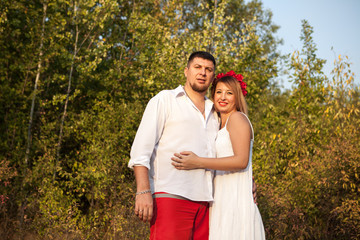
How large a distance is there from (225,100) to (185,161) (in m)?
0.77

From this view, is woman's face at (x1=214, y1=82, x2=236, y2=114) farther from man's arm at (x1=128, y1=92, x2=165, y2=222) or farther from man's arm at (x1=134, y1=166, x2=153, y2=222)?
man's arm at (x1=134, y1=166, x2=153, y2=222)

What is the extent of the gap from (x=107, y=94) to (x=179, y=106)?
4928 mm

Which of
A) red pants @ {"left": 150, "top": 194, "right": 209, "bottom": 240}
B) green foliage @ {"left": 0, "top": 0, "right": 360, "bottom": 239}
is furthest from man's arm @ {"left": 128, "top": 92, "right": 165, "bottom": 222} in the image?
green foliage @ {"left": 0, "top": 0, "right": 360, "bottom": 239}

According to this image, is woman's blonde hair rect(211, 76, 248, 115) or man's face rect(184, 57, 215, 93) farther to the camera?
woman's blonde hair rect(211, 76, 248, 115)

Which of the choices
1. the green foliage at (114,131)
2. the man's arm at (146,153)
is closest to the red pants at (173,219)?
the man's arm at (146,153)

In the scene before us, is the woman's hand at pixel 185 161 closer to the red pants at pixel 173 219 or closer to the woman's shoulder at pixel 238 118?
the red pants at pixel 173 219

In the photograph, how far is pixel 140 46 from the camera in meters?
8.37

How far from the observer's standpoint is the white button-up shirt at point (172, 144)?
2740mm

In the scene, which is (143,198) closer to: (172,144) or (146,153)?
(146,153)

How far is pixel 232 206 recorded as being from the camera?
2963 millimetres

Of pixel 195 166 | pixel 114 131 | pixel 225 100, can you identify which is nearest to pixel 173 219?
pixel 195 166

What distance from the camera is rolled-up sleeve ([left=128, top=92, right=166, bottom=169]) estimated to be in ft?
8.84

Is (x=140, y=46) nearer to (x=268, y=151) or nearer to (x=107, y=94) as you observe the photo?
(x=107, y=94)

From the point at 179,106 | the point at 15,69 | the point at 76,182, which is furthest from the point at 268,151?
the point at 15,69
